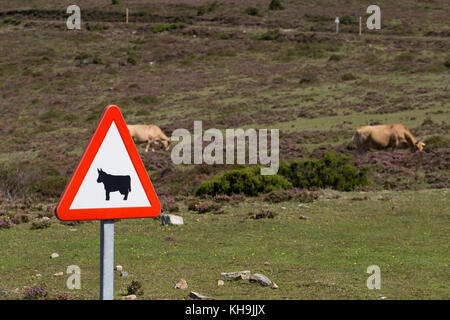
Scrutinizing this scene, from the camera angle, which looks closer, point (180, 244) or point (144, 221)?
point (180, 244)

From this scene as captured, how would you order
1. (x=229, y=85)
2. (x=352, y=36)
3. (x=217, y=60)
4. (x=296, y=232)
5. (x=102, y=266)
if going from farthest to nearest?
1. (x=352, y=36)
2. (x=217, y=60)
3. (x=229, y=85)
4. (x=296, y=232)
5. (x=102, y=266)

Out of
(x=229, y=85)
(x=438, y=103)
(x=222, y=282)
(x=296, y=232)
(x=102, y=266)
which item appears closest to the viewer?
(x=102, y=266)

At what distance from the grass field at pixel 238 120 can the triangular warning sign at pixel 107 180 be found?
140 inches

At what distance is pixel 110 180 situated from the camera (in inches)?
181

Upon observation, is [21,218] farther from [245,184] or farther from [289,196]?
[289,196]

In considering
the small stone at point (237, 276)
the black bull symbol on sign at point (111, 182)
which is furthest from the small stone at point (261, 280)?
the black bull symbol on sign at point (111, 182)

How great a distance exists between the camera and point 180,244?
486 inches

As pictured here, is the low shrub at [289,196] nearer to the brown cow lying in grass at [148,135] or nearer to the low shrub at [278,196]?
the low shrub at [278,196]

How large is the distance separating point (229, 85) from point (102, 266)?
49.2 metres

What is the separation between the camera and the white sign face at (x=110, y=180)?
182 inches

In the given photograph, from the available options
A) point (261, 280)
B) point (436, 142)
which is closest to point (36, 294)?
point (261, 280)

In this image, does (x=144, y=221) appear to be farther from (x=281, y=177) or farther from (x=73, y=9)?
(x=73, y=9)

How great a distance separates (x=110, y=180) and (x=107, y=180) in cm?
2
